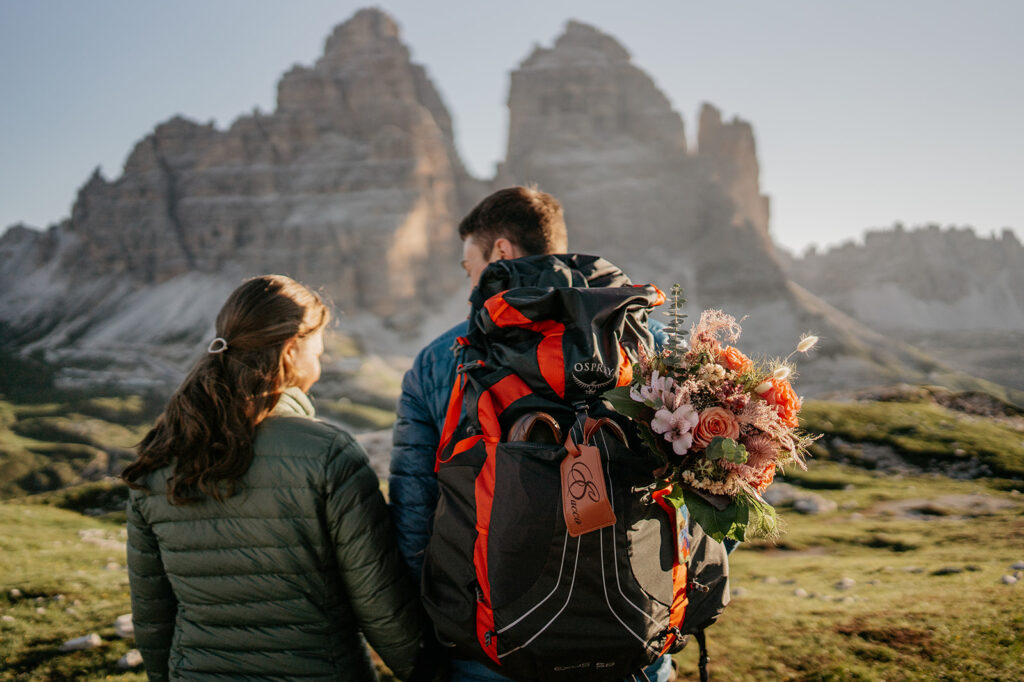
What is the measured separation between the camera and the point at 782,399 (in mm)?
2834

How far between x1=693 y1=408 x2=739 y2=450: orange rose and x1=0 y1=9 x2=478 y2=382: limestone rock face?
102300 millimetres

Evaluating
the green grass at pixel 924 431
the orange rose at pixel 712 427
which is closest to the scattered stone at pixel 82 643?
the orange rose at pixel 712 427

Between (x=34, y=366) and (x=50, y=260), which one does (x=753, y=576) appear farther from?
(x=50, y=260)

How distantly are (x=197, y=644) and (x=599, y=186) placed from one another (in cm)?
11975

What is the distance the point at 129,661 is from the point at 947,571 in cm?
1367

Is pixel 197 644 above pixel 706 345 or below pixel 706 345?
below

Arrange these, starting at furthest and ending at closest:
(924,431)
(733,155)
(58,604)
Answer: (733,155) → (924,431) → (58,604)

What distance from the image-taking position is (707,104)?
125812 mm

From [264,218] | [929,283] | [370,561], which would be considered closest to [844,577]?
[370,561]

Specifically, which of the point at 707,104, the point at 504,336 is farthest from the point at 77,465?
the point at 707,104

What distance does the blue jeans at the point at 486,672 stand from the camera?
2.93m

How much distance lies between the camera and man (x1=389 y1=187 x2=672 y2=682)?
3.34m

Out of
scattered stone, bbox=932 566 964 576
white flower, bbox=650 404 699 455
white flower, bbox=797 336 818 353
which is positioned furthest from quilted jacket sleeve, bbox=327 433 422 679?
scattered stone, bbox=932 566 964 576

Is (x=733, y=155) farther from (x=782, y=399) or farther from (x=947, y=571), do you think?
(x=782, y=399)
